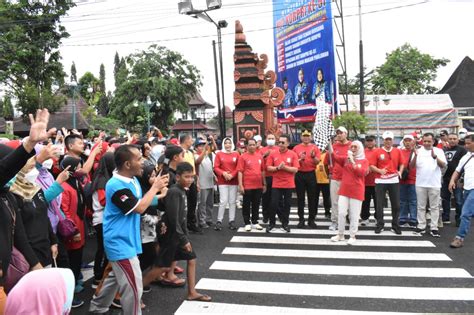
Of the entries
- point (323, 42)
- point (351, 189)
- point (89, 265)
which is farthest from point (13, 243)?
point (323, 42)

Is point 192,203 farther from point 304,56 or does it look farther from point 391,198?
point 304,56

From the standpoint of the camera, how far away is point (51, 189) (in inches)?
143

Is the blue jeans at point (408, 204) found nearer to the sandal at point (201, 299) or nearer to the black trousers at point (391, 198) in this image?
the black trousers at point (391, 198)

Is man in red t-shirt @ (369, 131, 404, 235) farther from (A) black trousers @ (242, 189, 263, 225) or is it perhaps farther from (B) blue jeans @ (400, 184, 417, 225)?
(A) black trousers @ (242, 189, 263, 225)

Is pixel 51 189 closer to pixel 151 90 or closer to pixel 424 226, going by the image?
pixel 424 226

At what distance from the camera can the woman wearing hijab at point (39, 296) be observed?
1.82 metres

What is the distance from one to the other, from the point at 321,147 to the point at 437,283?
11.1 feet

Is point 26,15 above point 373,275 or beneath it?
above

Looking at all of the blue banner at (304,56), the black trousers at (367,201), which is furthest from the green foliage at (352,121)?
the black trousers at (367,201)

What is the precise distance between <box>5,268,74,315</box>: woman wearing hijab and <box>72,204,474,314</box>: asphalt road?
251cm

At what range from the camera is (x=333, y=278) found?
17.1ft

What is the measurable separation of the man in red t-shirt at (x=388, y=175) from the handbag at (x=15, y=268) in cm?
605

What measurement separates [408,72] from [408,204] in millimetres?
36067

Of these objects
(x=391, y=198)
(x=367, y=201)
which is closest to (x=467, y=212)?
(x=391, y=198)
